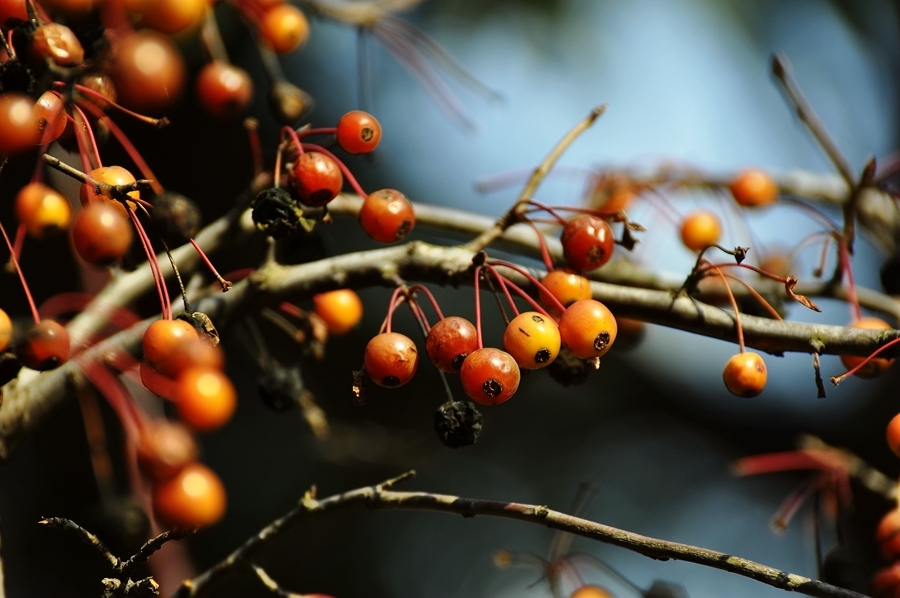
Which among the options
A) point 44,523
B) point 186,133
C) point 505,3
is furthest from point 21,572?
point 505,3

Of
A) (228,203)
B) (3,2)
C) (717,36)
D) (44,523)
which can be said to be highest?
(717,36)

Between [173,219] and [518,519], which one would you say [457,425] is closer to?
[518,519]

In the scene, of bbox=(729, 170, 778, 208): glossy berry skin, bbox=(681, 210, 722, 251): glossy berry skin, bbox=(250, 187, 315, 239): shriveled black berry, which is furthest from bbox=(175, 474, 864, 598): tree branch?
bbox=(729, 170, 778, 208): glossy berry skin

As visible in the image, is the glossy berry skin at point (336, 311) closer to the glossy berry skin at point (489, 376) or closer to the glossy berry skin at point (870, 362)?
the glossy berry skin at point (489, 376)

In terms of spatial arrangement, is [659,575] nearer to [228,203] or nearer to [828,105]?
[828,105]

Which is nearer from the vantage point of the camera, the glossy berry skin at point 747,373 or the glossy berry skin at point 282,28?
the glossy berry skin at point 747,373

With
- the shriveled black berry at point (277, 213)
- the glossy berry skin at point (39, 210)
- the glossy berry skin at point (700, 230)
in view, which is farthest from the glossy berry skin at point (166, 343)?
the glossy berry skin at point (700, 230)
